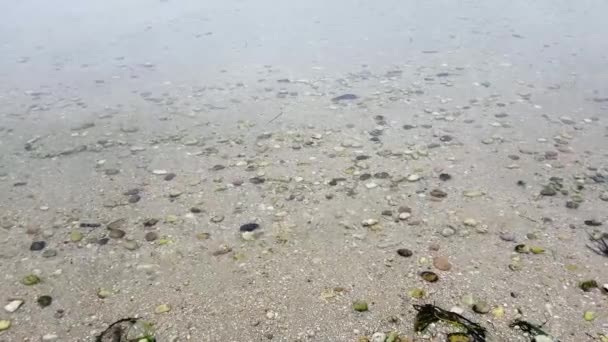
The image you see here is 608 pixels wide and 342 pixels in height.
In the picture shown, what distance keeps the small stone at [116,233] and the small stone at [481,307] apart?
257cm

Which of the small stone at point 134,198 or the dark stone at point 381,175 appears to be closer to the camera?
the small stone at point 134,198

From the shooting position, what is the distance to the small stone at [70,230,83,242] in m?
3.42

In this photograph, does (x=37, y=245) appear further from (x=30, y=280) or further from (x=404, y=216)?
(x=404, y=216)

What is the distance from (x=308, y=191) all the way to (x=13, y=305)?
7.47ft

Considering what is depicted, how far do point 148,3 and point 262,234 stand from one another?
503 inches

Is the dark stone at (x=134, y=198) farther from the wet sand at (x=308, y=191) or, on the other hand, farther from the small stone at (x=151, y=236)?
the small stone at (x=151, y=236)

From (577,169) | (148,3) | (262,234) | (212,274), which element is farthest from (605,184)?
(148,3)

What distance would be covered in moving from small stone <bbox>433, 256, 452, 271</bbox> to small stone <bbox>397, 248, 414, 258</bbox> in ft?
0.56

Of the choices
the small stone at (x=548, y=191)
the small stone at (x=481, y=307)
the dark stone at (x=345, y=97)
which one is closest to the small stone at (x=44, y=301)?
the small stone at (x=481, y=307)

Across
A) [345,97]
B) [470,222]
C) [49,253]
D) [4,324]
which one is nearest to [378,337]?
[470,222]

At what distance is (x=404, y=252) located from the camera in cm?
316

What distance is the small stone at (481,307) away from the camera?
8.64 feet

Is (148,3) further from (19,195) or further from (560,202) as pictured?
(560,202)

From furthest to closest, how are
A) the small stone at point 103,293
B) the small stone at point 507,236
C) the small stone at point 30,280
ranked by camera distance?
the small stone at point 507,236
the small stone at point 30,280
the small stone at point 103,293
